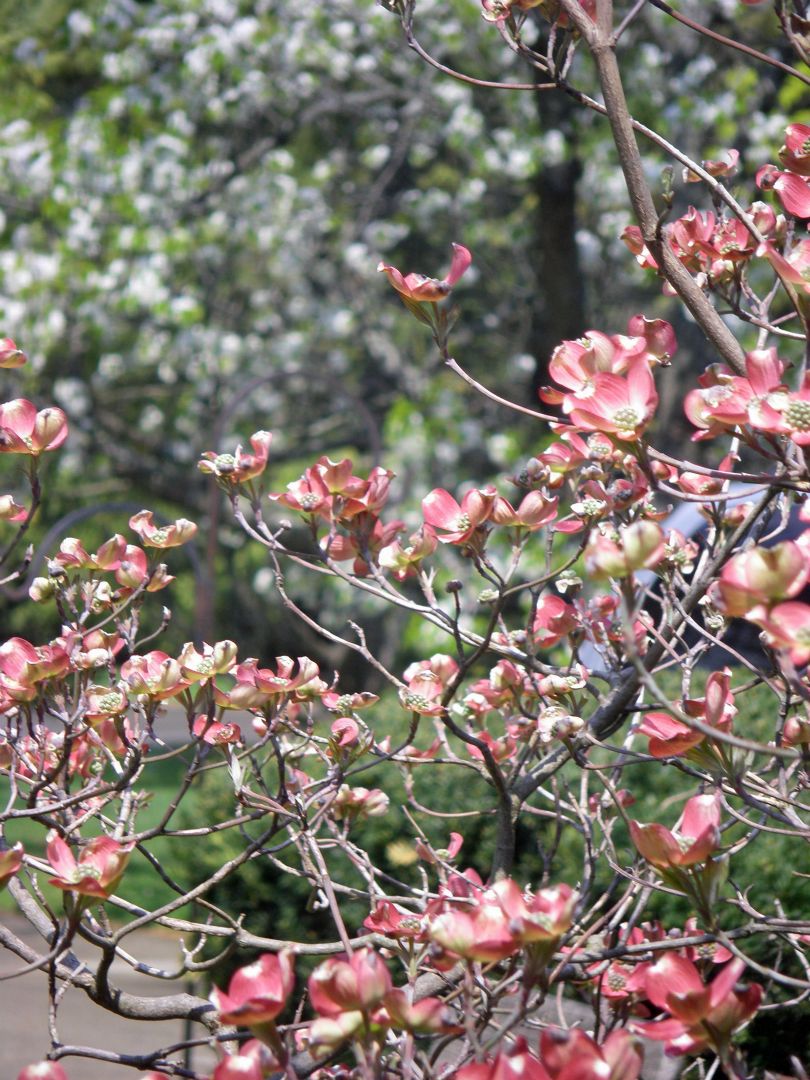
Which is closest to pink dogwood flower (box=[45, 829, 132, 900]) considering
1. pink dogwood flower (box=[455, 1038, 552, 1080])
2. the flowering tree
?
the flowering tree

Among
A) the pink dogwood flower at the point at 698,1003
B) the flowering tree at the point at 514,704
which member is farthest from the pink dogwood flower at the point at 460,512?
the pink dogwood flower at the point at 698,1003

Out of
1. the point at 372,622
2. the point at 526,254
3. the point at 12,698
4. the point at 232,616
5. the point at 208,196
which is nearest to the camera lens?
the point at 12,698

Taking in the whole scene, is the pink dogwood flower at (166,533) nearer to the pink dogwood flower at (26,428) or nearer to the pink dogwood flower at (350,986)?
the pink dogwood flower at (26,428)

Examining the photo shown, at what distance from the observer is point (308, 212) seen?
9.48 metres

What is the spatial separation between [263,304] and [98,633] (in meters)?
8.92

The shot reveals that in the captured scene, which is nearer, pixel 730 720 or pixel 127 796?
pixel 730 720

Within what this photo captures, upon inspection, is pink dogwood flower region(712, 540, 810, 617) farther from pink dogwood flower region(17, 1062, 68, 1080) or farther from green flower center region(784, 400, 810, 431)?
pink dogwood flower region(17, 1062, 68, 1080)

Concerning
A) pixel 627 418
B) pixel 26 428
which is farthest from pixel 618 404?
pixel 26 428

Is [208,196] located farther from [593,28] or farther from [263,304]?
[593,28]

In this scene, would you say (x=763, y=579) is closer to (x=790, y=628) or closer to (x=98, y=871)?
(x=790, y=628)

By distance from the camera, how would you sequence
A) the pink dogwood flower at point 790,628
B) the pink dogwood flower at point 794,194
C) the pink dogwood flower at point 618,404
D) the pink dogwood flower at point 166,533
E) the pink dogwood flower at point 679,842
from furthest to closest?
the pink dogwood flower at point 166,533 → the pink dogwood flower at point 794,194 → the pink dogwood flower at point 618,404 → the pink dogwood flower at point 679,842 → the pink dogwood flower at point 790,628

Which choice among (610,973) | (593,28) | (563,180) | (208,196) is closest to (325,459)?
(593,28)

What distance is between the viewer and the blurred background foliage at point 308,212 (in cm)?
768

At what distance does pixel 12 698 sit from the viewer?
1.44 meters
